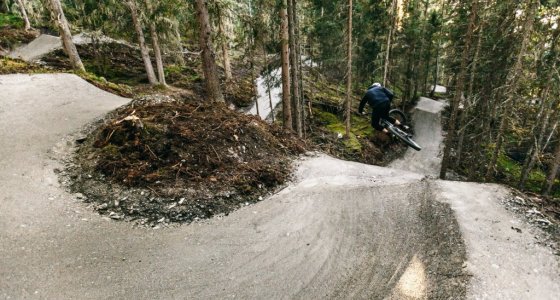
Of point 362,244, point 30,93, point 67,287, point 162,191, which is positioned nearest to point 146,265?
point 67,287

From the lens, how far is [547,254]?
4836 mm

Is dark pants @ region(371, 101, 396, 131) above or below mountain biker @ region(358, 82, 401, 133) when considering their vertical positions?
below

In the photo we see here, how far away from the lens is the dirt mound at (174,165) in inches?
254

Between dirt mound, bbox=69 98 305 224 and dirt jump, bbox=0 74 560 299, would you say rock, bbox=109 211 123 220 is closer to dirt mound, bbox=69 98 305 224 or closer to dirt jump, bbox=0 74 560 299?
dirt mound, bbox=69 98 305 224

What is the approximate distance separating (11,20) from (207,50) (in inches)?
1597

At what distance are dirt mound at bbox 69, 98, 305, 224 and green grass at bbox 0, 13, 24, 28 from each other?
124 feet

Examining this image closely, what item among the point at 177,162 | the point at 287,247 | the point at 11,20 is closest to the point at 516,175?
the point at 287,247

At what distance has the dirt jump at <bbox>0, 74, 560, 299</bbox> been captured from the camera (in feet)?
14.6

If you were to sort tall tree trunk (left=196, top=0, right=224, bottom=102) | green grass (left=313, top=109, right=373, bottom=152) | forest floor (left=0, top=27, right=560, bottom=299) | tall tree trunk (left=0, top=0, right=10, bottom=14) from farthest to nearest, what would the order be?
tall tree trunk (left=0, top=0, right=10, bottom=14)
green grass (left=313, top=109, right=373, bottom=152)
tall tree trunk (left=196, top=0, right=224, bottom=102)
forest floor (left=0, top=27, right=560, bottom=299)

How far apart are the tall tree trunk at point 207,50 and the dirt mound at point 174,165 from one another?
186 cm

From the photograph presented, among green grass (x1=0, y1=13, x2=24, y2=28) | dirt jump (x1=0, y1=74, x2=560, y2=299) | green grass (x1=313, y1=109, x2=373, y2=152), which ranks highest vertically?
green grass (x1=0, y1=13, x2=24, y2=28)

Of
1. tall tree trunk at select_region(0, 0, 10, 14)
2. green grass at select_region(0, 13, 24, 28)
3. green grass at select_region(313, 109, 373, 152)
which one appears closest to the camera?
green grass at select_region(313, 109, 373, 152)

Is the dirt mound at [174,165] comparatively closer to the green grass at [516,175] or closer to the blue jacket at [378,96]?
the blue jacket at [378,96]

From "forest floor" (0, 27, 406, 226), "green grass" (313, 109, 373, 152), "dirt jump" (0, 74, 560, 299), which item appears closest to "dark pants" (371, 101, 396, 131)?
"forest floor" (0, 27, 406, 226)
